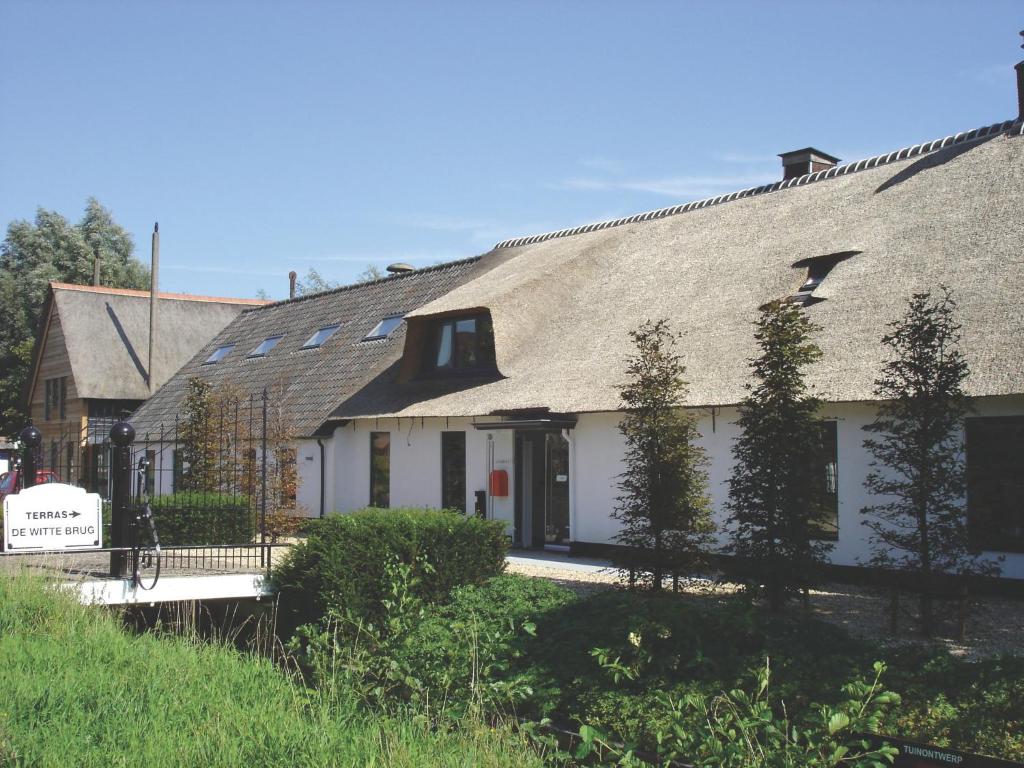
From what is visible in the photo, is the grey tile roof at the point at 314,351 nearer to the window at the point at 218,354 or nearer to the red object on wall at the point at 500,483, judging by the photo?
the window at the point at 218,354

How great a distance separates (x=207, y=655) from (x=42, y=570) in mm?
3606

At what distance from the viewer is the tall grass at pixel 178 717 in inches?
217

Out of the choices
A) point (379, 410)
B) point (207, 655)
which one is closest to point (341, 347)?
point (379, 410)

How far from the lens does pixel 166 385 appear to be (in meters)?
32.1

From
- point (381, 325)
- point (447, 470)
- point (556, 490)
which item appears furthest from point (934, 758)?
point (381, 325)

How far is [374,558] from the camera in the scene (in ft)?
34.0

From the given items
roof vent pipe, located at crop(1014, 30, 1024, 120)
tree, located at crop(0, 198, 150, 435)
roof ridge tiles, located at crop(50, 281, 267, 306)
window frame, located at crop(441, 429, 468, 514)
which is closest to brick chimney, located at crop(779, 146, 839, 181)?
roof vent pipe, located at crop(1014, 30, 1024, 120)

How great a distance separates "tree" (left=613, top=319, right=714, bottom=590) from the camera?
11.7 meters

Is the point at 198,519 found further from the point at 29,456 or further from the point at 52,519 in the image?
the point at 52,519

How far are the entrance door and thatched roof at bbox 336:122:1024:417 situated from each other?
1253 millimetres

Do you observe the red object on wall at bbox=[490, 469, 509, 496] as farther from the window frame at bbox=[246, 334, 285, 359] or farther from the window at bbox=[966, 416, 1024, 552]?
the window frame at bbox=[246, 334, 285, 359]

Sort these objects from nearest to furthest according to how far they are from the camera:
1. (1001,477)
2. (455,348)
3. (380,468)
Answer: (1001,477)
(455,348)
(380,468)

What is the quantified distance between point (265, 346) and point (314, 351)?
4.10m

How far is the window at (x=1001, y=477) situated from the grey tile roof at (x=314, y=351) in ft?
43.9
